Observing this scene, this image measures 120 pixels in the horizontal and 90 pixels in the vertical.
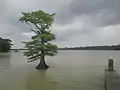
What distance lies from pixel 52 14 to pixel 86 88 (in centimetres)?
1765

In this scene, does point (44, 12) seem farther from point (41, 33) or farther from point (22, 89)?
point (22, 89)

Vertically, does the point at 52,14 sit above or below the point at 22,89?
above

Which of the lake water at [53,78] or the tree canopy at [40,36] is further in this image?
the tree canopy at [40,36]

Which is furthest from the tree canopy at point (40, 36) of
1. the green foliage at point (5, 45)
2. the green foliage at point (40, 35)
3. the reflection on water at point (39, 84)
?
the green foliage at point (5, 45)

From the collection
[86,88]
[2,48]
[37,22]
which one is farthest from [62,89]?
[2,48]

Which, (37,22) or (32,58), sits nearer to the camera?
(37,22)

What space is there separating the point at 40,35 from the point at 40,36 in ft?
0.47

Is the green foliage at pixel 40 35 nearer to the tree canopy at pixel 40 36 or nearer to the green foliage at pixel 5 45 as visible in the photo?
the tree canopy at pixel 40 36

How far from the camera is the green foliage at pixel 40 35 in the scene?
31086 mm

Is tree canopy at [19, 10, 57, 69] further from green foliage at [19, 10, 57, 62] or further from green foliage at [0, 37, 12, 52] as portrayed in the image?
green foliage at [0, 37, 12, 52]

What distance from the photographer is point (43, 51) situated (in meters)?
32.5

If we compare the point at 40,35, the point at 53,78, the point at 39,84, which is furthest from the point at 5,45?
the point at 39,84

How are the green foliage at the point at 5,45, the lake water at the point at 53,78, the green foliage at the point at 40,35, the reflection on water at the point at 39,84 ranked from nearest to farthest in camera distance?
the reflection on water at the point at 39,84
the lake water at the point at 53,78
the green foliage at the point at 40,35
the green foliage at the point at 5,45

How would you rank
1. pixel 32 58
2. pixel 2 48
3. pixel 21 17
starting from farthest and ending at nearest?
pixel 2 48
pixel 32 58
pixel 21 17
